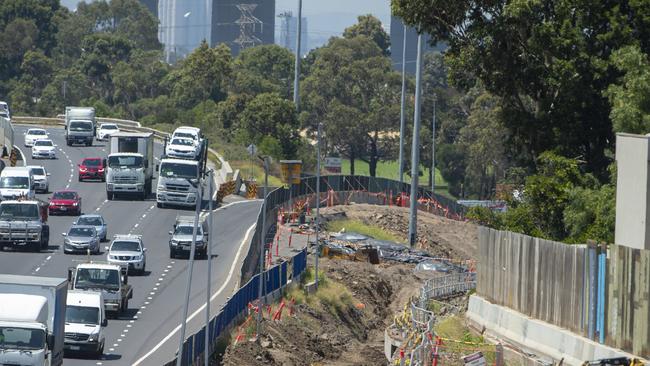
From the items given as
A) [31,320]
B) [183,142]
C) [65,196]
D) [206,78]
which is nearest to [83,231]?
[65,196]

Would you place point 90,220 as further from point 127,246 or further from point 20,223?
point 127,246

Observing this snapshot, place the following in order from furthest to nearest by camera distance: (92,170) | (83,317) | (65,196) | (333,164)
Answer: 1. (333,164)
2. (92,170)
3. (65,196)
4. (83,317)

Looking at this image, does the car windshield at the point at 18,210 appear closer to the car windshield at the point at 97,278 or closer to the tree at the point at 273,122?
the car windshield at the point at 97,278

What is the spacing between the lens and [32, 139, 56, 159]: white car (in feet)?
315

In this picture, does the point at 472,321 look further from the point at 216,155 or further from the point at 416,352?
the point at 216,155

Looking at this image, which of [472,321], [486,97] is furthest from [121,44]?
[472,321]

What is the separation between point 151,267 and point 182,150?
24.6 meters

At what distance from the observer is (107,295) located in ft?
156

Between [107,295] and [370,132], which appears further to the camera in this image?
[370,132]

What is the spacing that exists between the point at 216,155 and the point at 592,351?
71.4m

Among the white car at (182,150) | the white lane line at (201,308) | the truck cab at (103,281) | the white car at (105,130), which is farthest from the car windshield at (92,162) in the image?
the truck cab at (103,281)

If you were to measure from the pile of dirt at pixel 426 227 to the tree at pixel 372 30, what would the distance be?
9776 centimetres

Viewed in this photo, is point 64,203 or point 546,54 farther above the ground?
point 546,54

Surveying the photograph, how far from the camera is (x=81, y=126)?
345 feet
